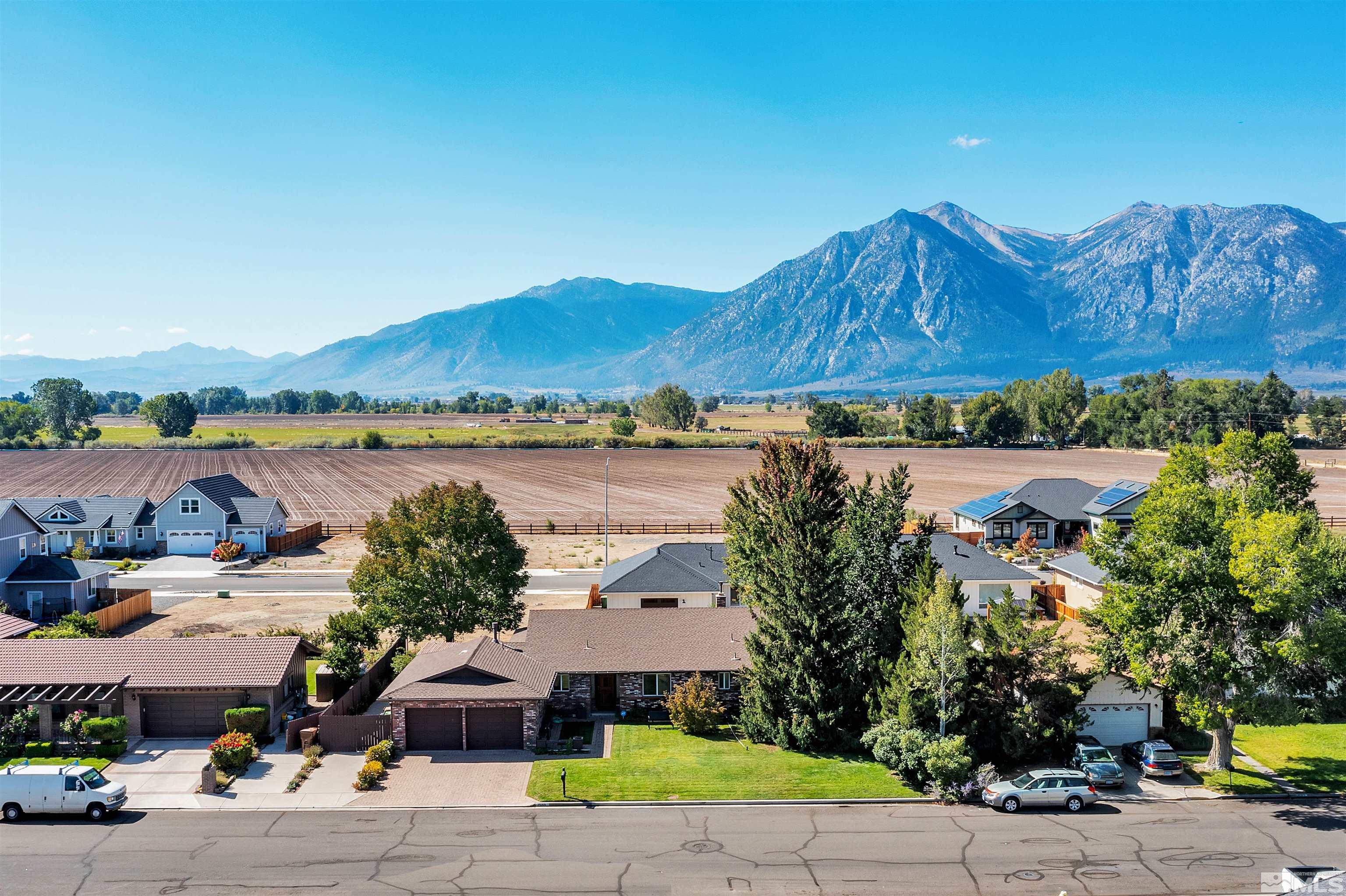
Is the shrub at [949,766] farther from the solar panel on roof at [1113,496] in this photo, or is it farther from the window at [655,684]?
the solar panel on roof at [1113,496]

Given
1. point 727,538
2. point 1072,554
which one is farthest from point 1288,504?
point 727,538

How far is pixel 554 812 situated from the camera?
2883cm

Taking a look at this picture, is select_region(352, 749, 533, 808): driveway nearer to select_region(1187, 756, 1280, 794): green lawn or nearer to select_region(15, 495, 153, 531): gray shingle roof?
select_region(1187, 756, 1280, 794): green lawn

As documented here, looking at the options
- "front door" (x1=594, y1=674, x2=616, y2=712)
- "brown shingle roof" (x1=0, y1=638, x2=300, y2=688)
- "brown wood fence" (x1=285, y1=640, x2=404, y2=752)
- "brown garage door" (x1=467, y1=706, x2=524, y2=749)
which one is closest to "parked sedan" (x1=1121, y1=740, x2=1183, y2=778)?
"front door" (x1=594, y1=674, x2=616, y2=712)

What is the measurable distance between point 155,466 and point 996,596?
479ft

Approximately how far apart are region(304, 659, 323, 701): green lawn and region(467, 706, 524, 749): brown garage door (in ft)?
30.7

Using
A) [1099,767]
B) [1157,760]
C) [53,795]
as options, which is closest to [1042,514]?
[1157,760]

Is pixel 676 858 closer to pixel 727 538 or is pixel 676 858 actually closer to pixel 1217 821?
pixel 1217 821

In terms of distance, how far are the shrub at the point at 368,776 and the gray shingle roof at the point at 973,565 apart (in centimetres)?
3262

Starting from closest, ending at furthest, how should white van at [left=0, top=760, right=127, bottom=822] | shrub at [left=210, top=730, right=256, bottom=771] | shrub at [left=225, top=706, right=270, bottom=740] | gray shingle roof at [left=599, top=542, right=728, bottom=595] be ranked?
1. white van at [left=0, top=760, right=127, bottom=822]
2. shrub at [left=210, top=730, right=256, bottom=771]
3. shrub at [left=225, top=706, right=270, bottom=740]
4. gray shingle roof at [left=599, top=542, right=728, bottom=595]

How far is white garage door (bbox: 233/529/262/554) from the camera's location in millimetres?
76375

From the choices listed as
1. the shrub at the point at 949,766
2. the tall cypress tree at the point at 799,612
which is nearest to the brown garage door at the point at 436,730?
the tall cypress tree at the point at 799,612

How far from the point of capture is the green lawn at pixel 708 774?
3017 cm

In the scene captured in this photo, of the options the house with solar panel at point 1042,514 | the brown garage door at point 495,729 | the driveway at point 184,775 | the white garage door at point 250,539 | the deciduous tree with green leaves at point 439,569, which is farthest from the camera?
the white garage door at point 250,539
